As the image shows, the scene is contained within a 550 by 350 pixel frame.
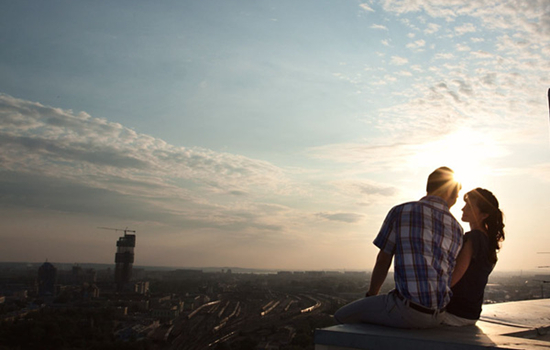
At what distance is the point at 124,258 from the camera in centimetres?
6919

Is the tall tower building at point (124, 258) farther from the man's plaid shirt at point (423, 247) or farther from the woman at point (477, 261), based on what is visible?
the man's plaid shirt at point (423, 247)

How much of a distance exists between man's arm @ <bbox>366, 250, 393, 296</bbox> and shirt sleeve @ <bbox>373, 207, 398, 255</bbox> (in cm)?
4

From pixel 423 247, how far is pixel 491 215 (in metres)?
0.76

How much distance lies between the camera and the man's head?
2.47 meters

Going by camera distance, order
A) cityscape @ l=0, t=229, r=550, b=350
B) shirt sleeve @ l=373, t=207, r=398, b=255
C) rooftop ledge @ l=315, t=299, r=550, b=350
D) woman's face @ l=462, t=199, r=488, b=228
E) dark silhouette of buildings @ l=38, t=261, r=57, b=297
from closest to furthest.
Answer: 1. rooftop ledge @ l=315, t=299, r=550, b=350
2. shirt sleeve @ l=373, t=207, r=398, b=255
3. woman's face @ l=462, t=199, r=488, b=228
4. cityscape @ l=0, t=229, r=550, b=350
5. dark silhouette of buildings @ l=38, t=261, r=57, b=297

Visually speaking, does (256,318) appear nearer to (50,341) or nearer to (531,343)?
(50,341)

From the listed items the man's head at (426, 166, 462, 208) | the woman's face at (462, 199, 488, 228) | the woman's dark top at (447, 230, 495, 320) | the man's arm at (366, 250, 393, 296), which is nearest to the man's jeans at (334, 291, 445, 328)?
the man's arm at (366, 250, 393, 296)

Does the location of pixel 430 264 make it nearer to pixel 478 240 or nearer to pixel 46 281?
pixel 478 240

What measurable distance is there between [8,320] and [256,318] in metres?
14.6

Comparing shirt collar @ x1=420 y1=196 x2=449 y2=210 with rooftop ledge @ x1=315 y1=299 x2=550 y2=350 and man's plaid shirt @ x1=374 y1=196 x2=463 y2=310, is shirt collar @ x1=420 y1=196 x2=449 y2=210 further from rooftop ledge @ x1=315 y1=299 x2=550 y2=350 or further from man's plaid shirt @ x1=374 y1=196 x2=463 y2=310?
rooftop ledge @ x1=315 y1=299 x2=550 y2=350

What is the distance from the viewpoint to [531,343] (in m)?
1.87

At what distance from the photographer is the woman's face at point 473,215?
2.73 meters

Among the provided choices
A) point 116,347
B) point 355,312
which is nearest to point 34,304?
point 116,347

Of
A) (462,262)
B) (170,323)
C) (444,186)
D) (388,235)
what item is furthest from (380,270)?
(170,323)
